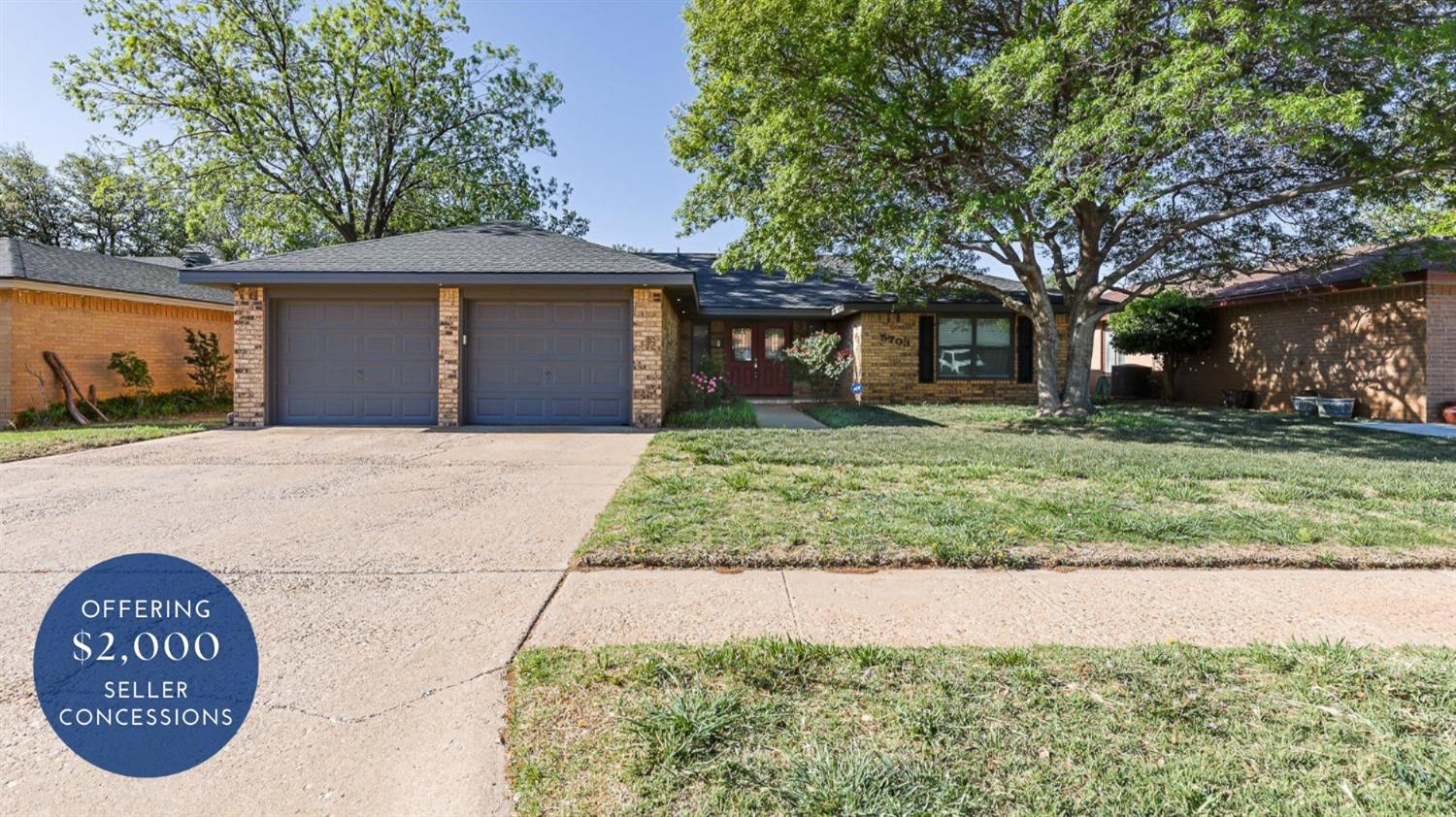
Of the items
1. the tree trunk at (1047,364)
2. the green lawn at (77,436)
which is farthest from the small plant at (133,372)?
the tree trunk at (1047,364)

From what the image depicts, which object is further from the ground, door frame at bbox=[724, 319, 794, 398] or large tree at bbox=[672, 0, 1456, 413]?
large tree at bbox=[672, 0, 1456, 413]

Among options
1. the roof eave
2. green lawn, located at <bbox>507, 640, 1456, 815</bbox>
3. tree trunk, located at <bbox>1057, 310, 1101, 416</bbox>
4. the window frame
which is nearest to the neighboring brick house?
tree trunk, located at <bbox>1057, 310, 1101, 416</bbox>

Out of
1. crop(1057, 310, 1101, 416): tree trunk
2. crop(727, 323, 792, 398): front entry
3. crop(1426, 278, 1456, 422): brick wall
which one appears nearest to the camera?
crop(1426, 278, 1456, 422): brick wall

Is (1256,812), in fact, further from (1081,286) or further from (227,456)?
(1081,286)

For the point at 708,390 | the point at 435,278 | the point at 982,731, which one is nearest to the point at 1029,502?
the point at 982,731

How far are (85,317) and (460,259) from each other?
25.0 ft

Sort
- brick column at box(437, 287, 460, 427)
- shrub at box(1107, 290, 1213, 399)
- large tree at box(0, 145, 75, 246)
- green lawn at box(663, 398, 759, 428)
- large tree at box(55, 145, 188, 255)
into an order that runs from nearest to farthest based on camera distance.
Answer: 1. brick column at box(437, 287, 460, 427)
2. green lawn at box(663, 398, 759, 428)
3. shrub at box(1107, 290, 1213, 399)
4. large tree at box(0, 145, 75, 246)
5. large tree at box(55, 145, 188, 255)

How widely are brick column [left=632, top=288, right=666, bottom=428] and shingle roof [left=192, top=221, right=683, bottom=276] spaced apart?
1.97 feet

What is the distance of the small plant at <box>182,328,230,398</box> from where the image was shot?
1379cm

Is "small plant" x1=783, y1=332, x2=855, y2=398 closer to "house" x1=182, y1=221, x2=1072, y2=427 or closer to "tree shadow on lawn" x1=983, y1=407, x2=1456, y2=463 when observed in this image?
"house" x1=182, y1=221, x2=1072, y2=427

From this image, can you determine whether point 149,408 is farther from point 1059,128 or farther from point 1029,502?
point 1059,128

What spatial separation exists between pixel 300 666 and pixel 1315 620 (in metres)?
4.33

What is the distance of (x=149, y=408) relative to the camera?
490 inches

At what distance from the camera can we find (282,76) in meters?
18.7
